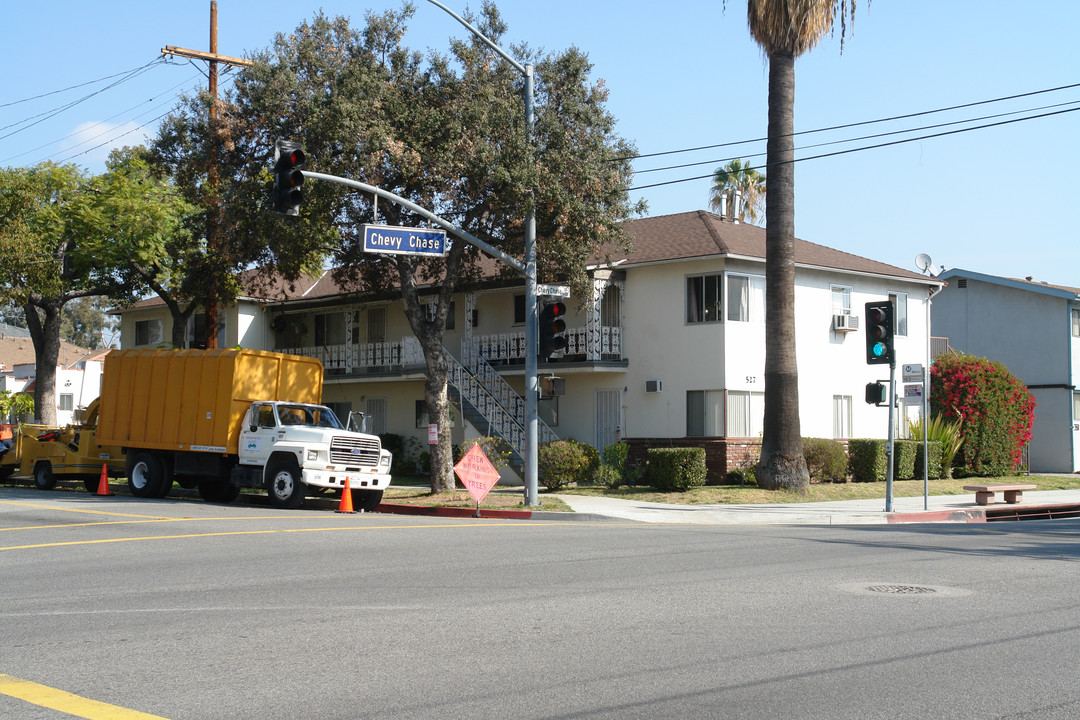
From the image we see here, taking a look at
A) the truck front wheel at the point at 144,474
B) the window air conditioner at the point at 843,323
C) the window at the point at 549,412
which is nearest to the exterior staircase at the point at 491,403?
the window at the point at 549,412

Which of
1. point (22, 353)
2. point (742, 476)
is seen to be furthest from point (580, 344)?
point (22, 353)

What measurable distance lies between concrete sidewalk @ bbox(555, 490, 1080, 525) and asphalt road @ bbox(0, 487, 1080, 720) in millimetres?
5595

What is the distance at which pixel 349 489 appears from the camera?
21.7m

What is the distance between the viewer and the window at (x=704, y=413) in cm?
2848

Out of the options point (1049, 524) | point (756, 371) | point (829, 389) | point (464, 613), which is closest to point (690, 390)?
point (756, 371)

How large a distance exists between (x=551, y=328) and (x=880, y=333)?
6788mm

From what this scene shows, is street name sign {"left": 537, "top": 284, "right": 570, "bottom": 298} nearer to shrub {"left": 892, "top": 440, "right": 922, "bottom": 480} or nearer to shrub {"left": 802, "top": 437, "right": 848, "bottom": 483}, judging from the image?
shrub {"left": 802, "top": 437, "right": 848, "bottom": 483}

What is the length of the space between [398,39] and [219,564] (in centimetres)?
1525

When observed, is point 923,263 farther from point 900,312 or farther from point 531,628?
point 531,628

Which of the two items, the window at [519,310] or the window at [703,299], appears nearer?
the window at [703,299]

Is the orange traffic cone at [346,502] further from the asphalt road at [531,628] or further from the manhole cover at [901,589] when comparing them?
the manhole cover at [901,589]

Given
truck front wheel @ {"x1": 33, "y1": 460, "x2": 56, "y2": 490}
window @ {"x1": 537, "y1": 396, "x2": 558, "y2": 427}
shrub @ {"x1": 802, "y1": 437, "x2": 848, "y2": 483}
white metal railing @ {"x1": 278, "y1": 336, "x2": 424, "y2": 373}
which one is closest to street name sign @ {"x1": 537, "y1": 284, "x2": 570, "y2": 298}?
shrub @ {"x1": 802, "y1": 437, "x2": 848, "y2": 483}

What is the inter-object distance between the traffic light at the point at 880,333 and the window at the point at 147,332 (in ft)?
105

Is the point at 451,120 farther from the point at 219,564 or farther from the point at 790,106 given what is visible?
the point at 219,564
